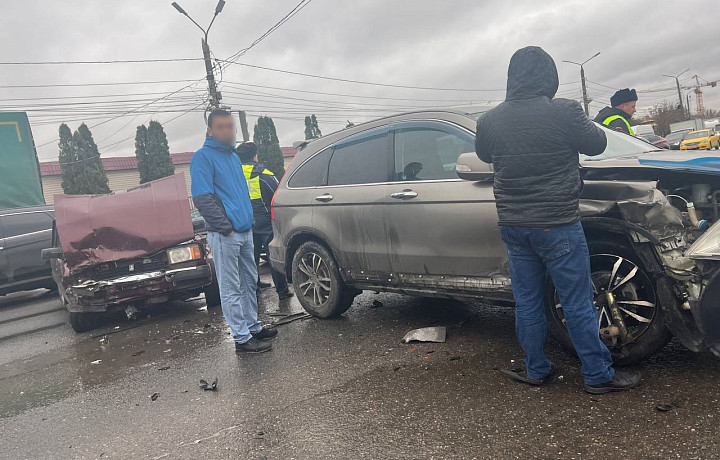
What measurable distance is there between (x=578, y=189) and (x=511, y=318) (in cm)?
194

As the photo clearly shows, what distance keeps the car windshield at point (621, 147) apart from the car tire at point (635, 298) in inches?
31.3

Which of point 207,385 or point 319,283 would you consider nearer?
point 207,385

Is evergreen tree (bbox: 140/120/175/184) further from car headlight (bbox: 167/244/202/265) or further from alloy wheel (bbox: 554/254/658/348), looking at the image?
alloy wheel (bbox: 554/254/658/348)

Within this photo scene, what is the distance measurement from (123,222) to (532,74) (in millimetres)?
4950

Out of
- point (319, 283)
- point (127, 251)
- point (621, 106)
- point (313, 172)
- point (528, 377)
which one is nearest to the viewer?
point (528, 377)

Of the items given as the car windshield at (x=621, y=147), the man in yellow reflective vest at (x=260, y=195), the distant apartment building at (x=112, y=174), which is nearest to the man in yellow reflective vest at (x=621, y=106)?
the car windshield at (x=621, y=147)

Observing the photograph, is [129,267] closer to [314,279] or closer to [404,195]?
[314,279]

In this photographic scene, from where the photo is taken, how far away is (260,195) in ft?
22.8

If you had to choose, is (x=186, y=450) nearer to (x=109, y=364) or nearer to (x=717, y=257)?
(x=109, y=364)

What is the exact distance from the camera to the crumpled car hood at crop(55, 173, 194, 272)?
6066 mm

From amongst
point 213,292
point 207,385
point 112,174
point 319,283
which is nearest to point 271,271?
point 213,292

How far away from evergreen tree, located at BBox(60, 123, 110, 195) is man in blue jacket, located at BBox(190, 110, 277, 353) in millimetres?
30242

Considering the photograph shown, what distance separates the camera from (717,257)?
109 inches

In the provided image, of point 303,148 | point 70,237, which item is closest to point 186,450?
point 303,148
